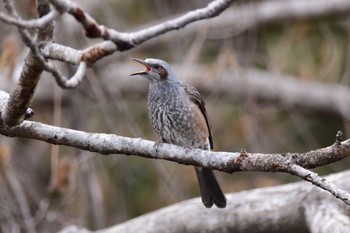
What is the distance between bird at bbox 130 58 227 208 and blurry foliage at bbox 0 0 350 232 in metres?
0.66

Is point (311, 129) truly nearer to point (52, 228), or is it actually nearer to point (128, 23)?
point (128, 23)

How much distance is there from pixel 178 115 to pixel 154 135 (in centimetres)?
260

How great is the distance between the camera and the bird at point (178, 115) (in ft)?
15.8

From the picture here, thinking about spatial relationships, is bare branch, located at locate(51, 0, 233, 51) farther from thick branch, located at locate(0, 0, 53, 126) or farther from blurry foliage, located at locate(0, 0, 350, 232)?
blurry foliage, located at locate(0, 0, 350, 232)

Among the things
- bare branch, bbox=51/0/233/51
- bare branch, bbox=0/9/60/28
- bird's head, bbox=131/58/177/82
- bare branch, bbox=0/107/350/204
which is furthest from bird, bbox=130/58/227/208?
bare branch, bbox=0/9/60/28

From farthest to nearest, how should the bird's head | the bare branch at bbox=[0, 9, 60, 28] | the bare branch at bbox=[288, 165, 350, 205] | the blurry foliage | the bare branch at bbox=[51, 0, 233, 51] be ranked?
the blurry foliage → the bird's head → the bare branch at bbox=[51, 0, 233, 51] → the bare branch at bbox=[288, 165, 350, 205] → the bare branch at bbox=[0, 9, 60, 28]

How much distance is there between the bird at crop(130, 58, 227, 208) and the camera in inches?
189

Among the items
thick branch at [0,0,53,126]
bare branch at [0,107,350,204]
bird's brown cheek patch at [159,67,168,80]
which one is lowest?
bird's brown cheek patch at [159,67,168,80]

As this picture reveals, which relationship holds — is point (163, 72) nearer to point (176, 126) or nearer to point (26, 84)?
point (176, 126)

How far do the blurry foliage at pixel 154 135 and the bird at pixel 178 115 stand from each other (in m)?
0.66

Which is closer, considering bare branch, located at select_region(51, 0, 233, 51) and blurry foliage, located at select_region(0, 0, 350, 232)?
bare branch, located at select_region(51, 0, 233, 51)

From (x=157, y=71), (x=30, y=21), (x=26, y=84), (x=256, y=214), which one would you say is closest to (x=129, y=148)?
(x=26, y=84)

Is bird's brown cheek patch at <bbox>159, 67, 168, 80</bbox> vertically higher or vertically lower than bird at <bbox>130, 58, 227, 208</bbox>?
higher

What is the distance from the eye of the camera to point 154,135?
752 cm
